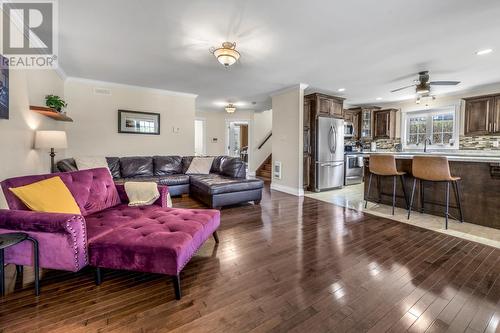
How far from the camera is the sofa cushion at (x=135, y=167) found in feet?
15.7

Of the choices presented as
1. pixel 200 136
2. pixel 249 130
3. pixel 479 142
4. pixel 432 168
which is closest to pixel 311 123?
pixel 432 168

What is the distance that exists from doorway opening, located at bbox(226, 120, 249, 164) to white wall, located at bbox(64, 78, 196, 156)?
2752mm

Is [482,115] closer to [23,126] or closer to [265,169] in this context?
[265,169]

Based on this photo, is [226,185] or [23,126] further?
[226,185]

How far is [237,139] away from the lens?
1085cm

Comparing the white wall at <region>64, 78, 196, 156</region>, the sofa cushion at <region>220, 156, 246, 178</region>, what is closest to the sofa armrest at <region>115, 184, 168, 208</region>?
the sofa cushion at <region>220, 156, 246, 178</region>

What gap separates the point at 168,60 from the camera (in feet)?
12.2

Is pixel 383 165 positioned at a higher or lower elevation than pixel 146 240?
higher

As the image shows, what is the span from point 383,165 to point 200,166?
144 inches

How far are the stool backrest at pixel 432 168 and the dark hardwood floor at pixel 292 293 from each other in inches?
35.5

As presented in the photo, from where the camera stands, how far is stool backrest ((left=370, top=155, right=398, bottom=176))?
378cm

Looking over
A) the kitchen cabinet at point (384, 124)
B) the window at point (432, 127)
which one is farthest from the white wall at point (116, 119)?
the window at point (432, 127)

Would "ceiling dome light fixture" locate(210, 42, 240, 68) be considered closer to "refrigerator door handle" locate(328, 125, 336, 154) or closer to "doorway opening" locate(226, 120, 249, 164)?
"refrigerator door handle" locate(328, 125, 336, 154)

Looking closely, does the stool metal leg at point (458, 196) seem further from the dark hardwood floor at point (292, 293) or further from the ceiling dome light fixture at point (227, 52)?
the ceiling dome light fixture at point (227, 52)
